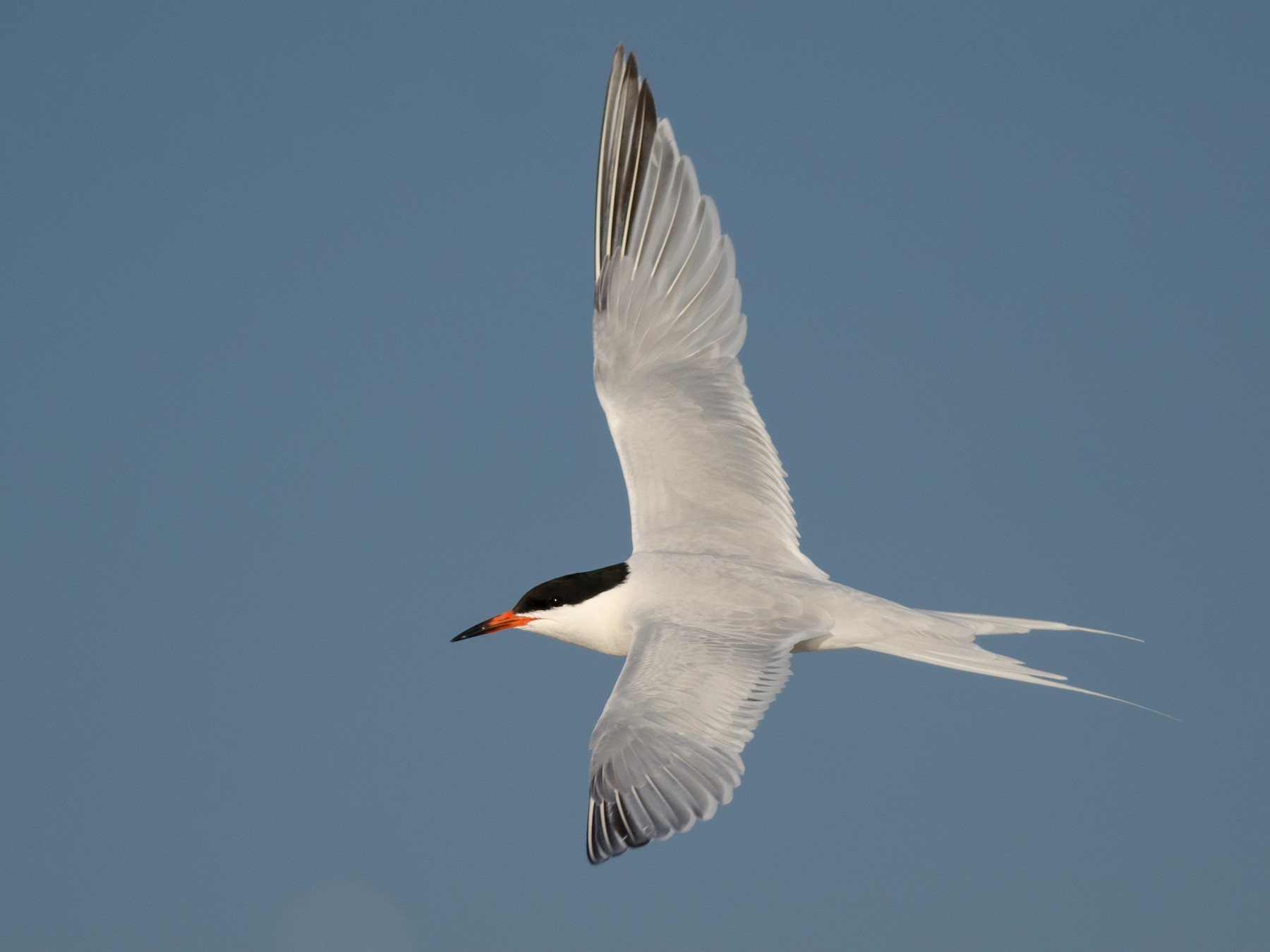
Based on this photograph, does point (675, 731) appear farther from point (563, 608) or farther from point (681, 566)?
point (563, 608)

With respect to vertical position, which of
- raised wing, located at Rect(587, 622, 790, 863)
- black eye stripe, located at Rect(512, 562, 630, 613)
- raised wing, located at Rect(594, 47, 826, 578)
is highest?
raised wing, located at Rect(594, 47, 826, 578)

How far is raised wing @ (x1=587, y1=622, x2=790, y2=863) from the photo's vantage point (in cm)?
493

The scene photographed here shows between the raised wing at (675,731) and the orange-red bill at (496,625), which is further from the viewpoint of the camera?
the orange-red bill at (496,625)

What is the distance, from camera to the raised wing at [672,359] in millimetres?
7191

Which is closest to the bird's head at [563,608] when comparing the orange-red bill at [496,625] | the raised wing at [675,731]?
the orange-red bill at [496,625]

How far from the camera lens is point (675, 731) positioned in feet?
17.1

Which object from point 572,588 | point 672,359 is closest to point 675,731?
point 572,588

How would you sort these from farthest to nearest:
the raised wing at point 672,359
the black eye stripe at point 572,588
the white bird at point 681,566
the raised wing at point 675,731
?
1. the raised wing at point 672,359
2. the black eye stripe at point 572,588
3. the white bird at point 681,566
4. the raised wing at point 675,731

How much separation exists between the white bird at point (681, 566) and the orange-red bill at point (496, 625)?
1 cm

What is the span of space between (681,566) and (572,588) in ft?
1.94

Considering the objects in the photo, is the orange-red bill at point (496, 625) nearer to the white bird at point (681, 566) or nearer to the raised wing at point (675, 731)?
the white bird at point (681, 566)

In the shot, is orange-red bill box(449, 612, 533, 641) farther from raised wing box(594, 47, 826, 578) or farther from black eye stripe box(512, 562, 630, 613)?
raised wing box(594, 47, 826, 578)

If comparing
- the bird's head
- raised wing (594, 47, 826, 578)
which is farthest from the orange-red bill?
raised wing (594, 47, 826, 578)

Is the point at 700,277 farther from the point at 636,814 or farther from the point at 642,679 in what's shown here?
the point at 636,814
